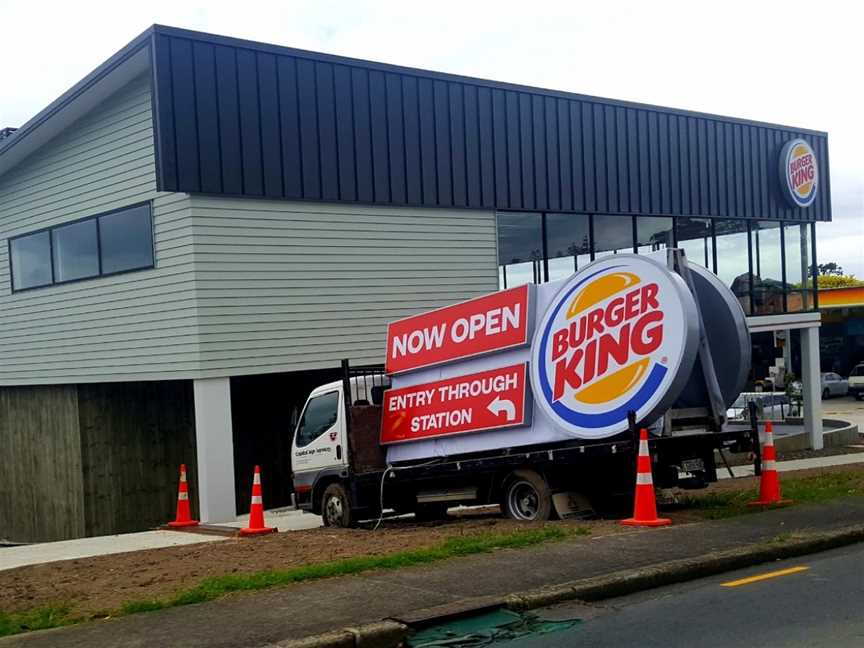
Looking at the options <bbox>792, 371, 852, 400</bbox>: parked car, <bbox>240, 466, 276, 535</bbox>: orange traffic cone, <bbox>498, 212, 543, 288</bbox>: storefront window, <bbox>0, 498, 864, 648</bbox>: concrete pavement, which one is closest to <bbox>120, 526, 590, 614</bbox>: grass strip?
<bbox>0, 498, 864, 648</bbox>: concrete pavement

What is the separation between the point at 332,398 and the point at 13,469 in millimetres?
12226

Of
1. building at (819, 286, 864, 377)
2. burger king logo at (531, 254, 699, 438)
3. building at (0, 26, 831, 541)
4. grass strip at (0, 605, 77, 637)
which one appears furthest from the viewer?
building at (819, 286, 864, 377)

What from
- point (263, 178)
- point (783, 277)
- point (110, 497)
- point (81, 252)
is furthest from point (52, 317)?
point (783, 277)

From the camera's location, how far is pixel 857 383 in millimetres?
52344

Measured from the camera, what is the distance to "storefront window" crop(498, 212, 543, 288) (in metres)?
21.6

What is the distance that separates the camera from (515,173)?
21141 millimetres

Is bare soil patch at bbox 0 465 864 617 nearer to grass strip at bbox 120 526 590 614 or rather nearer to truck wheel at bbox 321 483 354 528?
grass strip at bbox 120 526 590 614

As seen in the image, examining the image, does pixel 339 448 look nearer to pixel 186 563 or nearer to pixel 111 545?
pixel 111 545

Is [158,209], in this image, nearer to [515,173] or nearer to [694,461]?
[515,173]

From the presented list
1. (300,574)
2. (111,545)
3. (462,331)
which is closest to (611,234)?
(462,331)

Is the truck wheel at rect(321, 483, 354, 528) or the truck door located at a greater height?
the truck door

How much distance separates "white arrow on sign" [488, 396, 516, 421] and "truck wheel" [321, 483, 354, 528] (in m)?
2.89

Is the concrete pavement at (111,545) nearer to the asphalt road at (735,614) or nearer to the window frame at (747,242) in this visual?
the asphalt road at (735,614)

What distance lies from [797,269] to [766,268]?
1.44m
